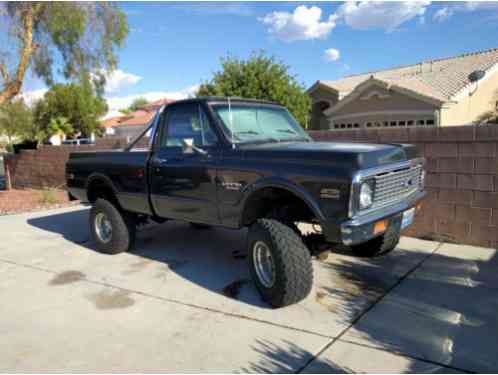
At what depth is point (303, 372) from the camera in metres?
2.78

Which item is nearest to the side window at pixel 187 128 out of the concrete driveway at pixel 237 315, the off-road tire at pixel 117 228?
the off-road tire at pixel 117 228

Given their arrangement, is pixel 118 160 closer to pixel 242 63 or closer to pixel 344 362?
pixel 344 362

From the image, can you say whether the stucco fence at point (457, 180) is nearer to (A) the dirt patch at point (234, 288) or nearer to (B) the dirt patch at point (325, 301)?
(B) the dirt patch at point (325, 301)

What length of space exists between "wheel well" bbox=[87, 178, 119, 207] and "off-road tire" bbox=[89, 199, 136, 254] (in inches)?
7.5

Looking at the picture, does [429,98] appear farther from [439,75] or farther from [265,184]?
[265,184]

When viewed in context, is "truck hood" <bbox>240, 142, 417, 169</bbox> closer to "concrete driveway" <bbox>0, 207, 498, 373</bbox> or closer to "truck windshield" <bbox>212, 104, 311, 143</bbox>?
"truck windshield" <bbox>212, 104, 311, 143</bbox>

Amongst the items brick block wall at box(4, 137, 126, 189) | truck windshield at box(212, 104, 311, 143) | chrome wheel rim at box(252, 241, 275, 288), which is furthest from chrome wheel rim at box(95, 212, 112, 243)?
brick block wall at box(4, 137, 126, 189)

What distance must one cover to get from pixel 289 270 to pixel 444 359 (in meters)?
1.36

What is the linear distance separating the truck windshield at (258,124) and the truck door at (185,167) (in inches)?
8.7

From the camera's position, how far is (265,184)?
3.73m

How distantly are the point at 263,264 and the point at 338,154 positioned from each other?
4.57 feet

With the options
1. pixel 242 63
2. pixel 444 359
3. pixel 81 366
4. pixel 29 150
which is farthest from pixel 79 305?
pixel 242 63

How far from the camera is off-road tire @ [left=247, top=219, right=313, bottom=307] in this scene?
3.58m

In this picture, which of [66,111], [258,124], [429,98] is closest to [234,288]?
[258,124]
